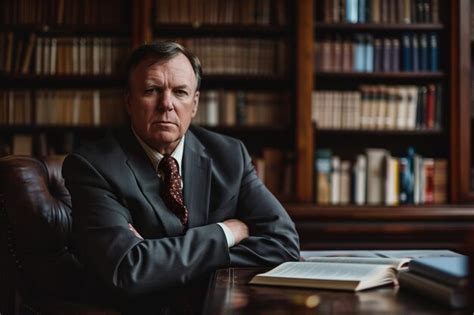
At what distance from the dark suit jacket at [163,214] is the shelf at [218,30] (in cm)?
166

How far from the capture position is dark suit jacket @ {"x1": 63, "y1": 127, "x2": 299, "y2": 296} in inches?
65.3

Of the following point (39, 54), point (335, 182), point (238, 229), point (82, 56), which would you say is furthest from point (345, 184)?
point (238, 229)

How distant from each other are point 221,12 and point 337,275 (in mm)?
2625

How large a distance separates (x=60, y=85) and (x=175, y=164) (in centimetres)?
217

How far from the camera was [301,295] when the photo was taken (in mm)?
1309

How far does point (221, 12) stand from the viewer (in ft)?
12.4

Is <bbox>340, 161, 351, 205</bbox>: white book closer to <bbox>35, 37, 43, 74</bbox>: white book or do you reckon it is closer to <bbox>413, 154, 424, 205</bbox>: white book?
<bbox>413, 154, 424, 205</bbox>: white book

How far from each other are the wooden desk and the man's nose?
0.73 meters

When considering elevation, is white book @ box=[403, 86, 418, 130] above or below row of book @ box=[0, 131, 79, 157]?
above

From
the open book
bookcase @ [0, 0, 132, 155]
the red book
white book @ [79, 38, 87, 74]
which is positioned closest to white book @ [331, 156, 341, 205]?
the red book

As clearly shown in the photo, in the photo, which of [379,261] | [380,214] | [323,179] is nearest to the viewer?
[379,261]

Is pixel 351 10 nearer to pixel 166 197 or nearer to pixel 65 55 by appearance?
pixel 65 55

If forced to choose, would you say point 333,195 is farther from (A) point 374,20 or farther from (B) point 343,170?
(A) point 374,20

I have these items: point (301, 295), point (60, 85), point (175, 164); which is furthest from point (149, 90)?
point (60, 85)
